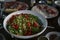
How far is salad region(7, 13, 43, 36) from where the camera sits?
1.27 m

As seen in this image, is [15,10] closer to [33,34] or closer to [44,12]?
[44,12]

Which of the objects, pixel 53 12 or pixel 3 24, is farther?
pixel 53 12

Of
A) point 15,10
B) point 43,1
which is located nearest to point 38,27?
point 15,10

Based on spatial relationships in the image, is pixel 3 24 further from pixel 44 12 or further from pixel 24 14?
pixel 44 12

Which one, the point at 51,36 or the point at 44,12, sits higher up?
the point at 44,12

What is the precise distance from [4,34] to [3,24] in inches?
3.4

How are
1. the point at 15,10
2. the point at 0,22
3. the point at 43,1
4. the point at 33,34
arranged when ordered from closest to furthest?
the point at 33,34 → the point at 0,22 → the point at 15,10 → the point at 43,1

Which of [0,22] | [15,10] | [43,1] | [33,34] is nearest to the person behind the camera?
[33,34]

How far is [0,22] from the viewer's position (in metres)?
1.43

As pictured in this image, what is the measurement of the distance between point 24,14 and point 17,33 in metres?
0.25

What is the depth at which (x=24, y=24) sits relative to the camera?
1326 millimetres

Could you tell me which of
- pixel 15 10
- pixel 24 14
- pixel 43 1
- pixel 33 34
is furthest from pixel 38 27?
pixel 43 1

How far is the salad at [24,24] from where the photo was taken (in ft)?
4.17

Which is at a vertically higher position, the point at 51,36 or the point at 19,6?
the point at 19,6
